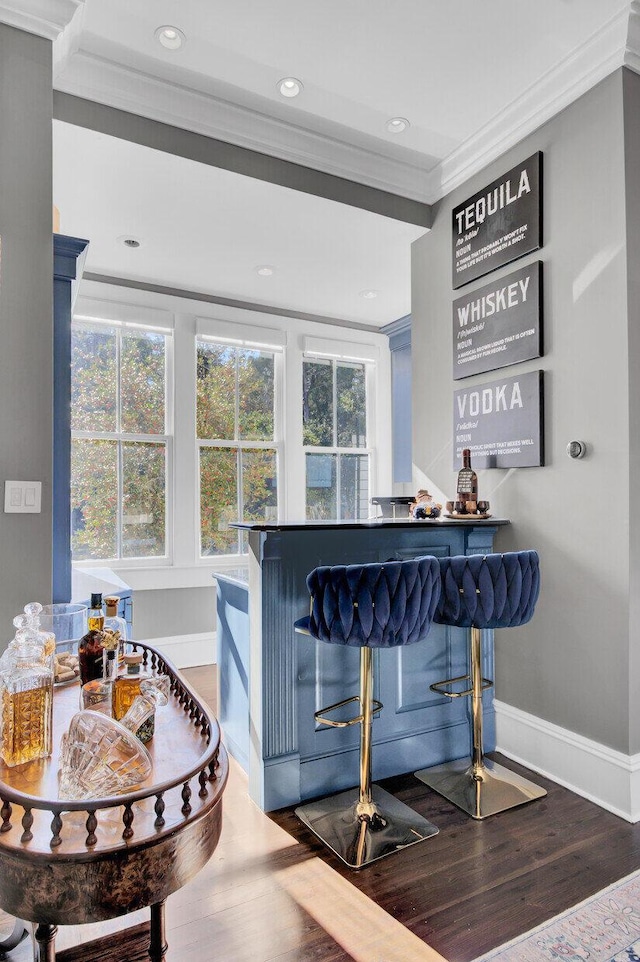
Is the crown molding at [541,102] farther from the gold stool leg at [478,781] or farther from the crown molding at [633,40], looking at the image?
the gold stool leg at [478,781]

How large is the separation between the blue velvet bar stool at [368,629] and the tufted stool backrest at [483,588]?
0.57 ft

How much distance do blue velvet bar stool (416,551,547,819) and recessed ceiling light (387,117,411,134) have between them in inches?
82.3

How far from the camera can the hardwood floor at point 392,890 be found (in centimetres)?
153

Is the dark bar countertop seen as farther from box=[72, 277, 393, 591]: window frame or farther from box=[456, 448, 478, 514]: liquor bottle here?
box=[72, 277, 393, 591]: window frame

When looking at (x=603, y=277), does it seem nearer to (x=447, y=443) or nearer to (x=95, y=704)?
(x=447, y=443)

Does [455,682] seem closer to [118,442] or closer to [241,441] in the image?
[241,441]

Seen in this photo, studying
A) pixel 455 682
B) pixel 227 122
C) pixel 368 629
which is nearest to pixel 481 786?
pixel 455 682

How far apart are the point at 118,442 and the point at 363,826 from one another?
3079 millimetres

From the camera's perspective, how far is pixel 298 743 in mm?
2232

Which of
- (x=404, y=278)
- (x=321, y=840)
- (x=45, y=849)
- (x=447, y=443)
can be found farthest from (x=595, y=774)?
(x=404, y=278)

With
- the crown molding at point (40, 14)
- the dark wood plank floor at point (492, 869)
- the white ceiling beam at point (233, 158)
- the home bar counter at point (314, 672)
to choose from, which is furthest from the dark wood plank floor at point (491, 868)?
the crown molding at point (40, 14)

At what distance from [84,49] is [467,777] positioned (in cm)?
334

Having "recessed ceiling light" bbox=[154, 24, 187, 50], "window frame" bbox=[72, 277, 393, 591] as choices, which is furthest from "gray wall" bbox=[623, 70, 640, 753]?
"window frame" bbox=[72, 277, 393, 591]

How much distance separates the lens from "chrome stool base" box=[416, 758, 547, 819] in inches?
86.8
